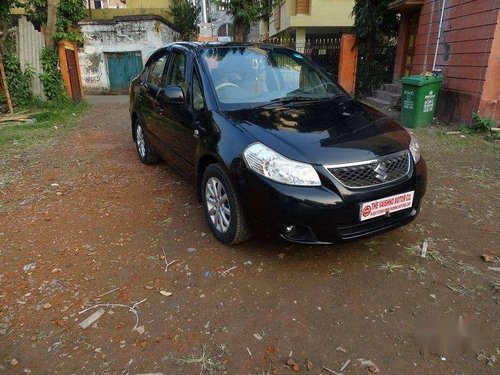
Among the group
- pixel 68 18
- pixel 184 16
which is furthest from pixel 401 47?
pixel 184 16

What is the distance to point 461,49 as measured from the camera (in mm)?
7773

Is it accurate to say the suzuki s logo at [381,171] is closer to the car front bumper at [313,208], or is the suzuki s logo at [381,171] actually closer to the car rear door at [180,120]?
the car front bumper at [313,208]

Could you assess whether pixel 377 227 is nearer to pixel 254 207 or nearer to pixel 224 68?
pixel 254 207

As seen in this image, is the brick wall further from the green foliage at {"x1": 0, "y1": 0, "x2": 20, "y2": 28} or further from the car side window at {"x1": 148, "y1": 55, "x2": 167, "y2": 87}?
the green foliage at {"x1": 0, "y1": 0, "x2": 20, "y2": 28}

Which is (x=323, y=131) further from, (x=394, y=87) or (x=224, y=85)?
(x=394, y=87)

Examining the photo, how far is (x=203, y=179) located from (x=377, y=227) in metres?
1.56

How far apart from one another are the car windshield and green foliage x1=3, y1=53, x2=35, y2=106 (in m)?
7.91

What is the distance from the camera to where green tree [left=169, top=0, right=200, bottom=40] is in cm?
2057

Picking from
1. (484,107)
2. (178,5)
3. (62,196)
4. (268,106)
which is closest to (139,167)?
(62,196)

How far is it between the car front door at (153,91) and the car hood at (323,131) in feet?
5.59

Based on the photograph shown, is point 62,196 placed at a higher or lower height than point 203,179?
lower

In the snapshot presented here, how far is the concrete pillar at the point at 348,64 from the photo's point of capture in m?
12.0

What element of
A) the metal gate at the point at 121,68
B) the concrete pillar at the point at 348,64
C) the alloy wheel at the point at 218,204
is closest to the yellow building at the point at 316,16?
the concrete pillar at the point at 348,64

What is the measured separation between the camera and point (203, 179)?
341cm
